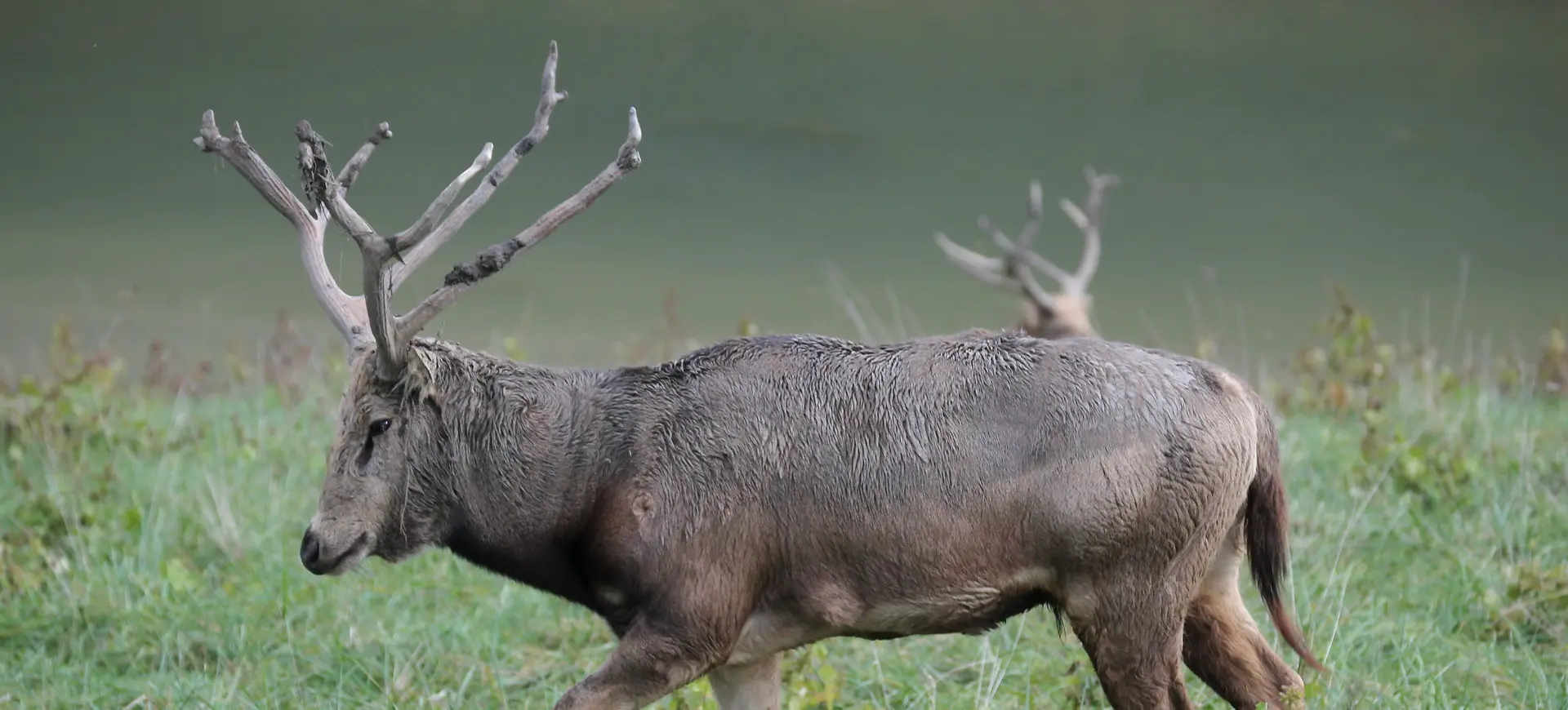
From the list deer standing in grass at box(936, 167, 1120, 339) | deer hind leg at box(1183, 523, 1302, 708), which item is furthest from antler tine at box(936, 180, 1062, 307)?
deer hind leg at box(1183, 523, 1302, 708)

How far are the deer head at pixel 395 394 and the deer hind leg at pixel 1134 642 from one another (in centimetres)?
186

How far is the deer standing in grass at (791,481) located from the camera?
4180mm

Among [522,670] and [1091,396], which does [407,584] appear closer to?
[522,670]

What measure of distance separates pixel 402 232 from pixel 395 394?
1.67ft

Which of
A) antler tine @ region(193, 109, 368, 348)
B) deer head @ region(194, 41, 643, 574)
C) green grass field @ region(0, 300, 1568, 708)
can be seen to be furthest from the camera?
green grass field @ region(0, 300, 1568, 708)

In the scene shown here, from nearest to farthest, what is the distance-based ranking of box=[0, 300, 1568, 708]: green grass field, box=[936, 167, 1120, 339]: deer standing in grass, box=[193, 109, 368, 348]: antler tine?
box=[193, 109, 368, 348]: antler tine < box=[0, 300, 1568, 708]: green grass field < box=[936, 167, 1120, 339]: deer standing in grass

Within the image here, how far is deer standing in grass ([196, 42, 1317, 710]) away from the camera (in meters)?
4.18

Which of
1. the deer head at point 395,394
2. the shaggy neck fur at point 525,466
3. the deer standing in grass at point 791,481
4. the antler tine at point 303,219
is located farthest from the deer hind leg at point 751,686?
the antler tine at point 303,219

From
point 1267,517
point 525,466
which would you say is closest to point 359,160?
point 525,466

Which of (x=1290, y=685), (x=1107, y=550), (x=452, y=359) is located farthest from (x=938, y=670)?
(x=452, y=359)

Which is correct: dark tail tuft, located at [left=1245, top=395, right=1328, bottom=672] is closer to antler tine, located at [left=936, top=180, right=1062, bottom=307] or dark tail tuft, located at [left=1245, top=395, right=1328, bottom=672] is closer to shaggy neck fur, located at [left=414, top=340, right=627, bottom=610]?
Result: shaggy neck fur, located at [left=414, top=340, right=627, bottom=610]

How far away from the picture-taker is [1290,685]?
472cm

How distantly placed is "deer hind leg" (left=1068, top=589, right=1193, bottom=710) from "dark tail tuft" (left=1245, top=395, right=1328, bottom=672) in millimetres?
421

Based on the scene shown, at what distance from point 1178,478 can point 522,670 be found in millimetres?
2905
